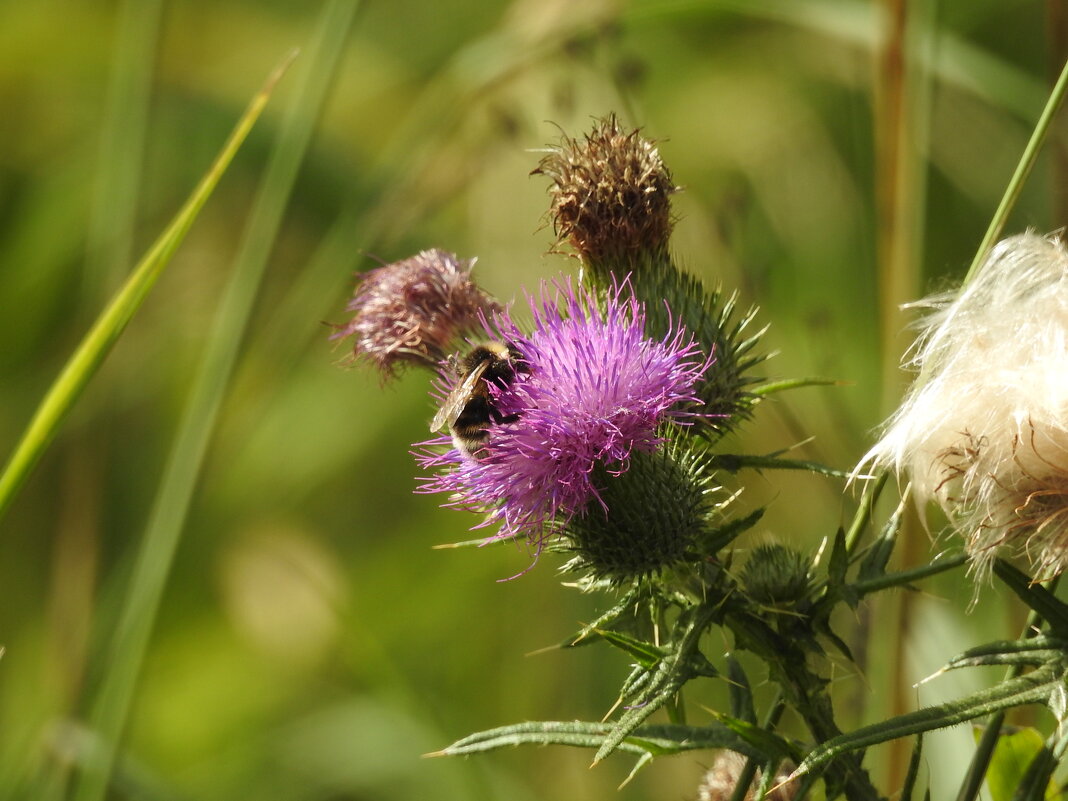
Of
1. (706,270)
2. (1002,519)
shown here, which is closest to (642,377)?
(1002,519)

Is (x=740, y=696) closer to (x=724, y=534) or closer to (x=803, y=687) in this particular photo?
(x=803, y=687)

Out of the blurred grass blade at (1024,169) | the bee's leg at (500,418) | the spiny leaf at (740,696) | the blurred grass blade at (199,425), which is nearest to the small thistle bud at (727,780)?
the spiny leaf at (740,696)

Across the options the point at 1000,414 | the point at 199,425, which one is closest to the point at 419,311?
the point at 199,425

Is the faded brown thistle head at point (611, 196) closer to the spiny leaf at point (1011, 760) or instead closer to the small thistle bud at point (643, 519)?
the small thistle bud at point (643, 519)

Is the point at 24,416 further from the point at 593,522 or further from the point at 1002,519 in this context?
the point at 1002,519

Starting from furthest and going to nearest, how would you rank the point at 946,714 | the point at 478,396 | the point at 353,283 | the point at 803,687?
1. the point at 353,283
2. the point at 478,396
3. the point at 803,687
4. the point at 946,714

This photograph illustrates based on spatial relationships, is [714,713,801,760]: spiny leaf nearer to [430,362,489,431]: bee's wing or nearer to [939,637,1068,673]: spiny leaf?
[939,637,1068,673]: spiny leaf
